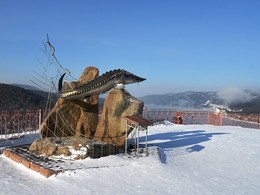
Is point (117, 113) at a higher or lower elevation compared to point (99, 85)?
lower

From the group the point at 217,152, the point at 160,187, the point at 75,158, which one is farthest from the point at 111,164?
the point at 217,152

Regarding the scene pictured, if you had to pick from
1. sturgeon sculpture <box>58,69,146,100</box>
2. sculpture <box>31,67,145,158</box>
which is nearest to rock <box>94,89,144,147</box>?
sculpture <box>31,67,145,158</box>

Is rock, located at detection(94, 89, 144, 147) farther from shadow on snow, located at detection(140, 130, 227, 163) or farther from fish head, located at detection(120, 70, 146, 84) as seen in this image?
shadow on snow, located at detection(140, 130, 227, 163)

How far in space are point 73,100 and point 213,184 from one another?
5.24 meters

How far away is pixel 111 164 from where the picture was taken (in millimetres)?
8102

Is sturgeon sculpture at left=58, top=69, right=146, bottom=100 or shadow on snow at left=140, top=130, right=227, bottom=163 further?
shadow on snow at left=140, top=130, right=227, bottom=163

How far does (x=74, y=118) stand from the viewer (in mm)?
10594

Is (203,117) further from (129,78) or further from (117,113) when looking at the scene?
(117,113)

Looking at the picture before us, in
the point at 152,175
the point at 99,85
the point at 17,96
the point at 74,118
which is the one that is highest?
the point at 17,96

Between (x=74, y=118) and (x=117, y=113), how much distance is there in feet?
5.65

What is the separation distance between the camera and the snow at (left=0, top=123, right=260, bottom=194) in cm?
657

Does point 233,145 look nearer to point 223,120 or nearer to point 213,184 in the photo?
point 213,184

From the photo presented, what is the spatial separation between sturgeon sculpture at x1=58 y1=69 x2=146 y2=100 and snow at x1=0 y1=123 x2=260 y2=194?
7.15ft

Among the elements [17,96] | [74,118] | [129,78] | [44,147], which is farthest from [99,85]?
[17,96]
